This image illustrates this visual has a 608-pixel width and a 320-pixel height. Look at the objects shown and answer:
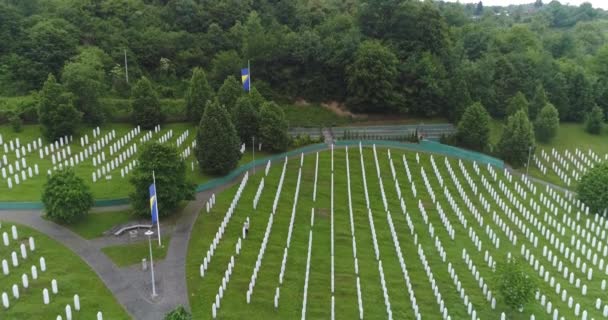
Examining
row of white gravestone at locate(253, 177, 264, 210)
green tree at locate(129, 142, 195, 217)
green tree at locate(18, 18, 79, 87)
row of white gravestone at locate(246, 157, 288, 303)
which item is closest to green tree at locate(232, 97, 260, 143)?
row of white gravestone at locate(246, 157, 288, 303)

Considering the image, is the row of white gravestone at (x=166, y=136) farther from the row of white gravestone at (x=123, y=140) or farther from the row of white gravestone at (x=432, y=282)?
the row of white gravestone at (x=432, y=282)

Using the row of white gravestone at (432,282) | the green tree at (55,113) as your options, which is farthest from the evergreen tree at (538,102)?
the green tree at (55,113)

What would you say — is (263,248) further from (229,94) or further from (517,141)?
(517,141)

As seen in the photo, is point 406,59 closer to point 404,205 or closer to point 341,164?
point 341,164

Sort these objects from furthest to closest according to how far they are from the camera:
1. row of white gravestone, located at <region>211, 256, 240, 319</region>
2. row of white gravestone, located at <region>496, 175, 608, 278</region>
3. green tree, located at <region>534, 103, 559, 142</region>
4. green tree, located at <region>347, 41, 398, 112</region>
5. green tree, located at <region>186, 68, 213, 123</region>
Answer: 1. green tree, located at <region>347, 41, 398, 112</region>
2. green tree, located at <region>534, 103, 559, 142</region>
3. green tree, located at <region>186, 68, 213, 123</region>
4. row of white gravestone, located at <region>496, 175, 608, 278</region>
5. row of white gravestone, located at <region>211, 256, 240, 319</region>

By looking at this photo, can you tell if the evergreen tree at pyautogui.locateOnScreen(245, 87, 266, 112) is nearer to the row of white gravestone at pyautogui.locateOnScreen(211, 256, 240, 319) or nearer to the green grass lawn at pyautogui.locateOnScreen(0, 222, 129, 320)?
the row of white gravestone at pyautogui.locateOnScreen(211, 256, 240, 319)

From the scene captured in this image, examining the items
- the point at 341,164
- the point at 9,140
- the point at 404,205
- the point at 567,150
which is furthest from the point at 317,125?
the point at 9,140
